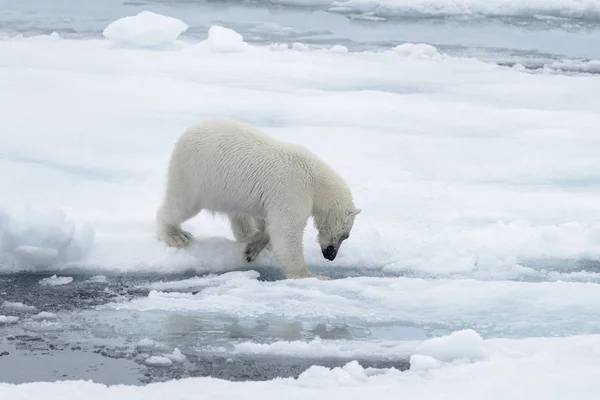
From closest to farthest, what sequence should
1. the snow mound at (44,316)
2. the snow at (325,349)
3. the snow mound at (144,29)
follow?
the snow at (325,349) < the snow mound at (44,316) < the snow mound at (144,29)

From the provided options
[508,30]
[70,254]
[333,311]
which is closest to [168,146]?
[70,254]

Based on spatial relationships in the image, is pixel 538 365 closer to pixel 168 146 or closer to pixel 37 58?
pixel 168 146

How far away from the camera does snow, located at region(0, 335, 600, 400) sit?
332 centimetres

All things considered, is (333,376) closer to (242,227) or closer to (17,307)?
(17,307)

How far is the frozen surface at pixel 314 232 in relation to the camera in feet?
12.5

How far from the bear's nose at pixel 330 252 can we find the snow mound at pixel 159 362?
6.13 ft

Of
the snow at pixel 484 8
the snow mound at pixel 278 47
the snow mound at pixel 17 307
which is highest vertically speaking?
the snow at pixel 484 8

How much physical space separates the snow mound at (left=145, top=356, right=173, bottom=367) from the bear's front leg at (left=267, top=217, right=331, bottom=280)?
1.57 meters

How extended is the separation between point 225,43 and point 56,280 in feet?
32.9

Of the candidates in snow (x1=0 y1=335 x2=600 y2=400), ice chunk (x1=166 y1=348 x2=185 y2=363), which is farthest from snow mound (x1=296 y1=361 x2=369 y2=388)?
ice chunk (x1=166 y1=348 x2=185 y2=363)

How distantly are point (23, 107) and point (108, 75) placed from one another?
2.52m

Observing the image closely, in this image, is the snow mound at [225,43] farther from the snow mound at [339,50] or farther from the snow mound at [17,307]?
the snow mound at [17,307]

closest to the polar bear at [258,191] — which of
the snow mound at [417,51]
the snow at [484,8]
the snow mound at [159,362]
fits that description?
the snow mound at [159,362]

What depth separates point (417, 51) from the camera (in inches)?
596
